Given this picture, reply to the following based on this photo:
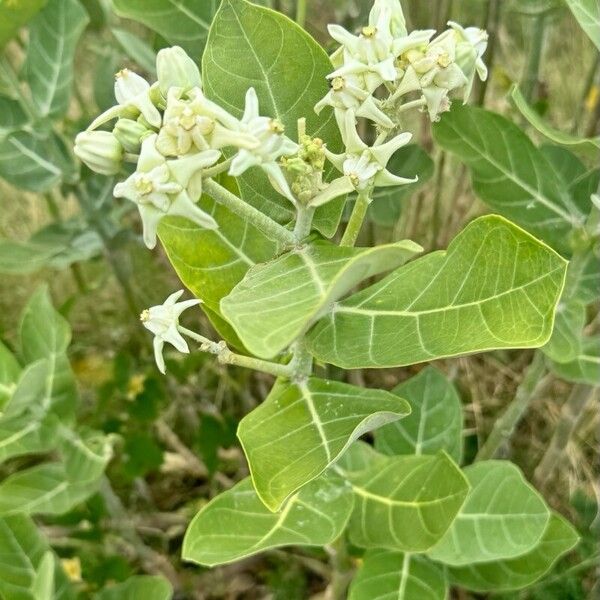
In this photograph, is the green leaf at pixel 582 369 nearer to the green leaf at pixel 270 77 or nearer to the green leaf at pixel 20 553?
the green leaf at pixel 270 77

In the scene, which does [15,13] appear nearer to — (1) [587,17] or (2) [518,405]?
(1) [587,17]

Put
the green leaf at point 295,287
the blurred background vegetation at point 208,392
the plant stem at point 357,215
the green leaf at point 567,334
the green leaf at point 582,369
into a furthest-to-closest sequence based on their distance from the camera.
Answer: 1. the blurred background vegetation at point 208,392
2. the green leaf at point 582,369
3. the green leaf at point 567,334
4. the plant stem at point 357,215
5. the green leaf at point 295,287

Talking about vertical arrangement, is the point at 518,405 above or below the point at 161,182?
below

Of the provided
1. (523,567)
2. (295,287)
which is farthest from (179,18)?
(523,567)

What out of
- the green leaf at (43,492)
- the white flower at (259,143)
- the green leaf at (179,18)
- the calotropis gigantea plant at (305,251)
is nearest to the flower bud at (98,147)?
the calotropis gigantea plant at (305,251)

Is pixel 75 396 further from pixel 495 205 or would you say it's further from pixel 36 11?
pixel 495 205
